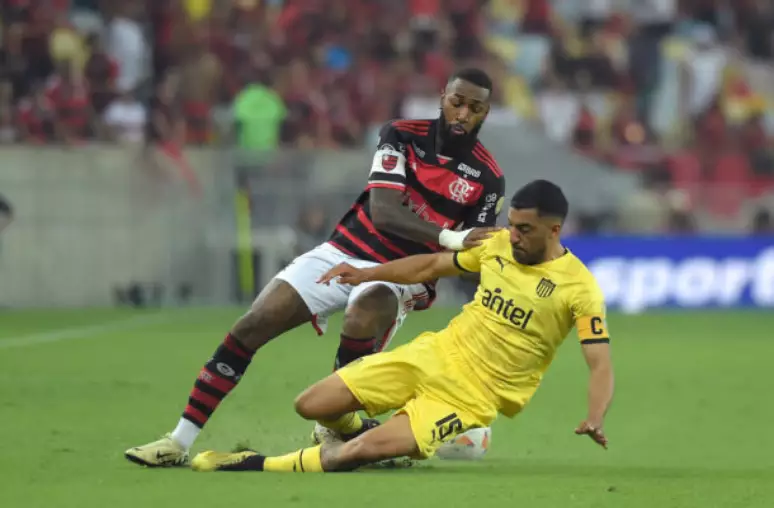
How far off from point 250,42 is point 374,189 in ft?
50.7

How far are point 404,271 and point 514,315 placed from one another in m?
0.65

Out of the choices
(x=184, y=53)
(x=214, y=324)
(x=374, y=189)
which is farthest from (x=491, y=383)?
(x=184, y=53)

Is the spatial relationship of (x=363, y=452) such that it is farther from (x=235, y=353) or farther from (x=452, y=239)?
(x=452, y=239)

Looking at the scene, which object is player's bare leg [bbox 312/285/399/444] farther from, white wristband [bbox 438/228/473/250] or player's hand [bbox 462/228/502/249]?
player's hand [bbox 462/228/502/249]

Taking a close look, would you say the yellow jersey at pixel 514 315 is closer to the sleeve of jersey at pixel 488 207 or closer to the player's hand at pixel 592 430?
the player's hand at pixel 592 430

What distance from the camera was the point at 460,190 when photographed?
841cm

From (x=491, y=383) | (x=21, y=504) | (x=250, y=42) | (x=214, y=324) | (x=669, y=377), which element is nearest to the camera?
(x=21, y=504)

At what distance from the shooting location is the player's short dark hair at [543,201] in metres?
6.90

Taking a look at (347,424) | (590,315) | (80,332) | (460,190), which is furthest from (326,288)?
(80,332)

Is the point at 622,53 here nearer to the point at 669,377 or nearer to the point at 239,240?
the point at 239,240

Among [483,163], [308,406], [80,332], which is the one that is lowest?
[80,332]

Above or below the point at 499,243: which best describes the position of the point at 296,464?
below

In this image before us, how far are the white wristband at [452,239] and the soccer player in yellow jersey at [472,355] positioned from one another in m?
0.17

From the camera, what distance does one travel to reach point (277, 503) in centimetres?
598
